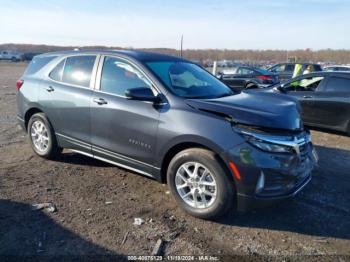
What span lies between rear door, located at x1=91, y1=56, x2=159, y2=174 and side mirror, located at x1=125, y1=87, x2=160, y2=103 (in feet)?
0.33

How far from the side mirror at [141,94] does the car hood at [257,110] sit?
1.44 ft

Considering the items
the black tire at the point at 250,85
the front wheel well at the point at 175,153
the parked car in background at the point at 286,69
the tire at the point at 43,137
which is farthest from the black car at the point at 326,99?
the parked car in background at the point at 286,69

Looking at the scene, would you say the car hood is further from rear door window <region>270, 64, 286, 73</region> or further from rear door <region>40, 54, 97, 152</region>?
rear door window <region>270, 64, 286, 73</region>

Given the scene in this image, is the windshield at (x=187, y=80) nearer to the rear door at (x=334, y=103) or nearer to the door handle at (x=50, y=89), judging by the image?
the door handle at (x=50, y=89)

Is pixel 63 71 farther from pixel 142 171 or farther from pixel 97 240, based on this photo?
pixel 97 240

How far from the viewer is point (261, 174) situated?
11.2ft

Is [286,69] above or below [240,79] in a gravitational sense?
above

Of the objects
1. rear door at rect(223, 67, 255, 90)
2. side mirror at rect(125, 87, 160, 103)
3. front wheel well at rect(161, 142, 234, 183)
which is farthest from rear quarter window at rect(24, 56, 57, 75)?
rear door at rect(223, 67, 255, 90)

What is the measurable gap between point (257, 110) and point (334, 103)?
15.8 feet

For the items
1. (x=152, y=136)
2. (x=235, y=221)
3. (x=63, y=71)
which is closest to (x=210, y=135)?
(x=152, y=136)

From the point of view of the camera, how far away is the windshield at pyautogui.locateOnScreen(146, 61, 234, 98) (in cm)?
423

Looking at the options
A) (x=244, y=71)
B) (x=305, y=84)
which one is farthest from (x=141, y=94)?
(x=244, y=71)

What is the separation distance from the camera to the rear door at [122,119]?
13.5 feet

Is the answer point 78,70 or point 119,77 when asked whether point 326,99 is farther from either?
point 78,70
